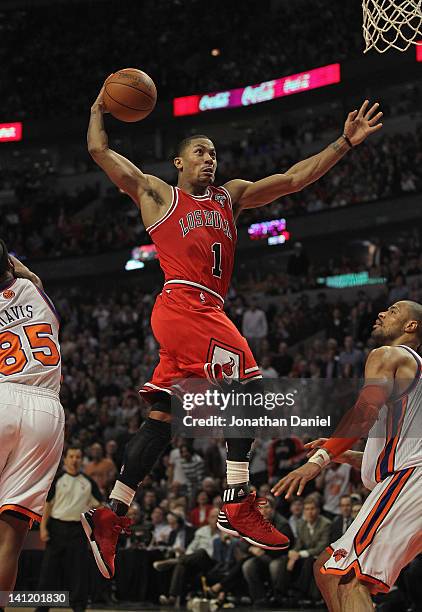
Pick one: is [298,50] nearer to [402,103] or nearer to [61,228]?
[402,103]

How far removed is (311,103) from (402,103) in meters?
2.85

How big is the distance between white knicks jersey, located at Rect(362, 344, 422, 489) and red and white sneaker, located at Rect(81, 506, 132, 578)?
174cm

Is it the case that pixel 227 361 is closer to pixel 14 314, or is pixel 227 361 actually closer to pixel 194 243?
pixel 194 243

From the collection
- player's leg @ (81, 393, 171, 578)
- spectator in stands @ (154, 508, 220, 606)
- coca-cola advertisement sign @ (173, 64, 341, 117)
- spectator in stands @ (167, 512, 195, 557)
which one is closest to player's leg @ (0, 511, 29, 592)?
player's leg @ (81, 393, 171, 578)

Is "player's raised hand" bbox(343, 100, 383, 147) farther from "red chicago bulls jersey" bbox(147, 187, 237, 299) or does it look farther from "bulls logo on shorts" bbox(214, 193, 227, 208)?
"red chicago bulls jersey" bbox(147, 187, 237, 299)

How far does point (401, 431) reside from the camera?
17.5ft

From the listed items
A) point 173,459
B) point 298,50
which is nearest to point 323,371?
point 173,459

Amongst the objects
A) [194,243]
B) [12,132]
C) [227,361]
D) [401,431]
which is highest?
[12,132]

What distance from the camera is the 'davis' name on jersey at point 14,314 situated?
5.52 meters

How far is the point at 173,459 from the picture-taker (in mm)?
14219

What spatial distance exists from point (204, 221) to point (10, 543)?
7.99ft

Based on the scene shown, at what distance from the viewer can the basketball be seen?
20.4 feet

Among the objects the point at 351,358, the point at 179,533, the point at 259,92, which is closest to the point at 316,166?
the point at 179,533

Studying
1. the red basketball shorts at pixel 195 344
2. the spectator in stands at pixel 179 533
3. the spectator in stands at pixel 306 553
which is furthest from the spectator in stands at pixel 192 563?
the red basketball shorts at pixel 195 344
